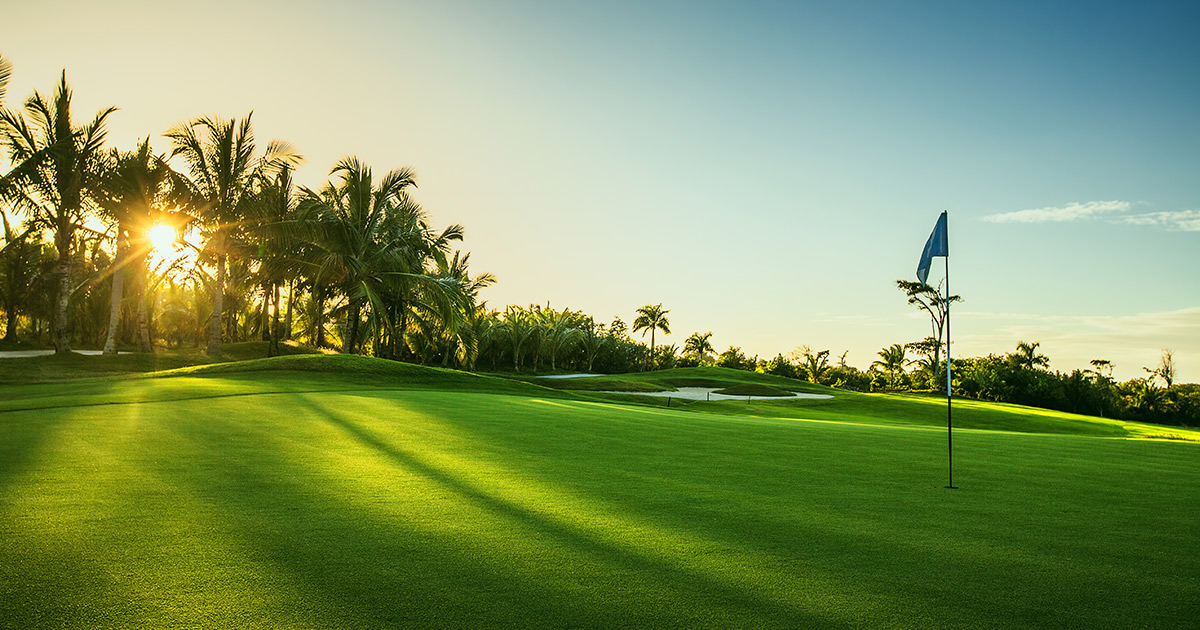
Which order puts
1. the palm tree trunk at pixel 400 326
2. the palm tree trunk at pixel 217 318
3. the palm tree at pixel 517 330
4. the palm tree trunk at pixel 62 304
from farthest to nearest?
the palm tree at pixel 517 330 → the palm tree trunk at pixel 400 326 → the palm tree trunk at pixel 217 318 → the palm tree trunk at pixel 62 304

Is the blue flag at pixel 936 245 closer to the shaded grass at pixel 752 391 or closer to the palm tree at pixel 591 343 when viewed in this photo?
the shaded grass at pixel 752 391

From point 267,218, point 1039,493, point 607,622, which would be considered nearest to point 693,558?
point 607,622

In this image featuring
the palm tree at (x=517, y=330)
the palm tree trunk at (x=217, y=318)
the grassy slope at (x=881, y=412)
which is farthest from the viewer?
the palm tree at (x=517, y=330)

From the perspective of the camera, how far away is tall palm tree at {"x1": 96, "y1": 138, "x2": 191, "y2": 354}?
83.8 feet

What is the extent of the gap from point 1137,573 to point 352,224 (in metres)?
29.3

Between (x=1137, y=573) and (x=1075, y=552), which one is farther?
(x=1075, y=552)

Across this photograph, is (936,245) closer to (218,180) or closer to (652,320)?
(218,180)

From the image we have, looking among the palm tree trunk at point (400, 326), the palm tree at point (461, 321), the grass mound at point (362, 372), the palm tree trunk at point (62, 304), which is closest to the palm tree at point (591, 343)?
the palm tree at point (461, 321)

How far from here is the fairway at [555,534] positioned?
123 inches

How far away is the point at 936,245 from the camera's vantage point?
812cm

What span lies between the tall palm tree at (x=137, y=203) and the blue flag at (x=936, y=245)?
29318 millimetres

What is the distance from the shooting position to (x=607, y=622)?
2.98 meters

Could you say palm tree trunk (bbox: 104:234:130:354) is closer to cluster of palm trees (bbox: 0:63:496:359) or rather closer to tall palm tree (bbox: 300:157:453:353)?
cluster of palm trees (bbox: 0:63:496:359)

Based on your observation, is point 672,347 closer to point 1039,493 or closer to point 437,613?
point 1039,493
